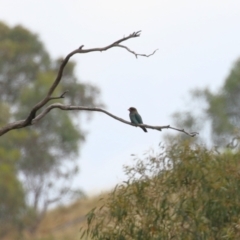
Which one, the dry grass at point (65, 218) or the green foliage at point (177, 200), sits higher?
the dry grass at point (65, 218)

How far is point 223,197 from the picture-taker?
10312 mm

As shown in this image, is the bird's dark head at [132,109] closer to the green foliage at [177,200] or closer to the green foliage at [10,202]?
the green foliage at [177,200]

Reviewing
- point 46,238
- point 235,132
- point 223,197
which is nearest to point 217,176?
point 223,197

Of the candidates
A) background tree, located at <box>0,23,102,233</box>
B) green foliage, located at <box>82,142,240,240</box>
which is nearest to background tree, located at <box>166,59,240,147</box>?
background tree, located at <box>0,23,102,233</box>

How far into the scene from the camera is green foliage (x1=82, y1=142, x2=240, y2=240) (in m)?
10.2

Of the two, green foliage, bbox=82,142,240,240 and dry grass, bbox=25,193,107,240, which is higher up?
dry grass, bbox=25,193,107,240

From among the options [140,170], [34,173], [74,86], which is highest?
[74,86]

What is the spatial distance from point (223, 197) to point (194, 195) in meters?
0.33

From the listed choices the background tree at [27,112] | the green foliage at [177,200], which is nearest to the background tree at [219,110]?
the background tree at [27,112]

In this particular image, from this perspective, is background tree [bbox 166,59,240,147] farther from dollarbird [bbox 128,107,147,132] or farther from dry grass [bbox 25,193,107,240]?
dollarbird [bbox 128,107,147,132]

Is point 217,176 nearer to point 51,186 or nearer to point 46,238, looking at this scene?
point 46,238

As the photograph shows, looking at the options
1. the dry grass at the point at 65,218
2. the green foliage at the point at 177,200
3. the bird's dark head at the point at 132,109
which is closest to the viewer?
the bird's dark head at the point at 132,109

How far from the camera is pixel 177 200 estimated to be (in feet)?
34.1

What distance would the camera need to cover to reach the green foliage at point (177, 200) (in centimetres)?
1020
